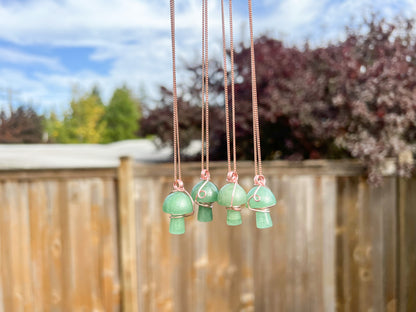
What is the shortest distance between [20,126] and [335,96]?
2.92 metres

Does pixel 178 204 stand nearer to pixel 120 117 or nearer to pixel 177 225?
pixel 177 225

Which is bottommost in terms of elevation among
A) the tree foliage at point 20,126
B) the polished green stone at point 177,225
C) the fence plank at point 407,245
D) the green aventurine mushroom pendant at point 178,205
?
the fence plank at point 407,245

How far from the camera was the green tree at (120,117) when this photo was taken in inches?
198

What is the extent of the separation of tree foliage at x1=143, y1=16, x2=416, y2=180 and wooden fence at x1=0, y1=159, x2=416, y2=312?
0.23 metres

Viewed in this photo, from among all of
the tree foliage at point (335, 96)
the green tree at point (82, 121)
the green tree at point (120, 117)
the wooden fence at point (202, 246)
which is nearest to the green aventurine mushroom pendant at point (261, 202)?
the wooden fence at point (202, 246)

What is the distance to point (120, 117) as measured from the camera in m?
5.34

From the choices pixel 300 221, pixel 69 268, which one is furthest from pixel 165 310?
pixel 300 221

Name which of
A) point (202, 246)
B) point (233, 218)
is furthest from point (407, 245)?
point (233, 218)

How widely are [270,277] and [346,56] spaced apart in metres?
1.48

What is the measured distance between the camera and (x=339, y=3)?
8.30 ft

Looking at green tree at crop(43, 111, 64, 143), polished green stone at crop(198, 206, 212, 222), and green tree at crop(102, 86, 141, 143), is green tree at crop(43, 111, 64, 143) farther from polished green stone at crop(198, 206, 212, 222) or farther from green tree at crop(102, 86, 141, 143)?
polished green stone at crop(198, 206, 212, 222)

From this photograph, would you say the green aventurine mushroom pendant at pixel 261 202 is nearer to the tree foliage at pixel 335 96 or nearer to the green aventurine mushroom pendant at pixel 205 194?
the green aventurine mushroom pendant at pixel 205 194

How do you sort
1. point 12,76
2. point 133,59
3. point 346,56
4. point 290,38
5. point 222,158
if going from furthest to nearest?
point 133,59, point 12,76, point 222,158, point 290,38, point 346,56

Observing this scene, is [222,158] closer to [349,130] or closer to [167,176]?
[167,176]
